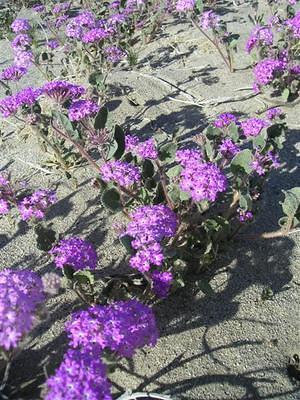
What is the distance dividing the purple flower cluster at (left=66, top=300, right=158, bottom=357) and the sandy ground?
202 mm

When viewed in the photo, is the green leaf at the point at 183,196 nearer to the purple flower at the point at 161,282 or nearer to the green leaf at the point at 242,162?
the green leaf at the point at 242,162

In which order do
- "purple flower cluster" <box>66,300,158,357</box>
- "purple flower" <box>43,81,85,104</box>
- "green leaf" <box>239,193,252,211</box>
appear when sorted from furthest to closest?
"purple flower" <box>43,81,85,104</box>, "green leaf" <box>239,193,252,211</box>, "purple flower cluster" <box>66,300,158,357</box>

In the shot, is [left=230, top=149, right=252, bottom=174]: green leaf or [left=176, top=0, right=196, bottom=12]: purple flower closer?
[left=230, top=149, right=252, bottom=174]: green leaf

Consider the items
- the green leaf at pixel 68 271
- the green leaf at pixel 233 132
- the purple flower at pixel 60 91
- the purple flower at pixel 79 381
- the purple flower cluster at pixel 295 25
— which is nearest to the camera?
the purple flower at pixel 79 381

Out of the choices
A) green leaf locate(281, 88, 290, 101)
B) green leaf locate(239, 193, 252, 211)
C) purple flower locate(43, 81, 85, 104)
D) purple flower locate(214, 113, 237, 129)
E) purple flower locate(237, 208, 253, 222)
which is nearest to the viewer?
green leaf locate(239, 193, 252, 211)

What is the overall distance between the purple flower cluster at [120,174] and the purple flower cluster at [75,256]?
350 millimetres

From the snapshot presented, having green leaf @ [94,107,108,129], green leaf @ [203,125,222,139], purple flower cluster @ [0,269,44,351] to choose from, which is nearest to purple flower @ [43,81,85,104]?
green leaf @ [94,107,108,129]

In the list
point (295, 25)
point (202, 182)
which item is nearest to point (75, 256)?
point (202, 182)

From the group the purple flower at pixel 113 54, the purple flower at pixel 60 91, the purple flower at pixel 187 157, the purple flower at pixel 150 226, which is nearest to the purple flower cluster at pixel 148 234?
the purple flower at pixel 150 226

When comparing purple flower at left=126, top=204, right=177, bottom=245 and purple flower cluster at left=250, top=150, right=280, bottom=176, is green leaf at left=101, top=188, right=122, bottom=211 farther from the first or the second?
purple flower cluster at left=250, top=150, right=280, bottom=176

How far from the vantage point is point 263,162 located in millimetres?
2590

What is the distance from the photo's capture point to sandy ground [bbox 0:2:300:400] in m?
2.08

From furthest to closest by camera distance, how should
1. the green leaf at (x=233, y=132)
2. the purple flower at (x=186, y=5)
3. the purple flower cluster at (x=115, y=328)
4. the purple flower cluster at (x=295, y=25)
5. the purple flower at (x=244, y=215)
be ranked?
the purple flower at (x=186, y=5) → the purple flower cluster at (x=295, y=25) → the green leaf at (x=233, y=132) → the purple flower at (x=244, y=215) → the purple flower cluster at (x=115, y=328)

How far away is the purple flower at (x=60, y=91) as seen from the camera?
2.85 meters
